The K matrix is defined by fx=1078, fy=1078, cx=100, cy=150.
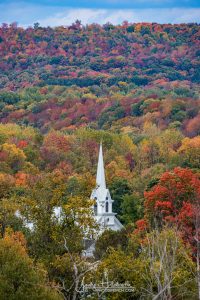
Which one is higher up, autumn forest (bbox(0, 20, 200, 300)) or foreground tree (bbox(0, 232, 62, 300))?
autumn forest (bbox(0, 20, 200, 300))

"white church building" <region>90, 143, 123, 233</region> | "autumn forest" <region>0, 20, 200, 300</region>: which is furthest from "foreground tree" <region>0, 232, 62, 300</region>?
"white church building" <region>90, 143, 123, 233</region>

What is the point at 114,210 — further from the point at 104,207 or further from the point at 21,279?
the point at 21,279

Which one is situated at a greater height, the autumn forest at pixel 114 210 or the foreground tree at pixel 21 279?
the autumn forest at pixel 114 210

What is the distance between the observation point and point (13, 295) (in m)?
42.9

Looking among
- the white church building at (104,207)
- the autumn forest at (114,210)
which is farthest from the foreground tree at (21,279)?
the white church building at (104,207)

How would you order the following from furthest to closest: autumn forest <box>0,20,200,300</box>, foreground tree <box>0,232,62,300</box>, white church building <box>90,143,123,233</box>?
white church building <box>90,143,123,233</box>, autumn forest <box>0,20,200,300</box>, foreground tree <box>0,232,62,300</box>

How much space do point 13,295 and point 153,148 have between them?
84.3 m

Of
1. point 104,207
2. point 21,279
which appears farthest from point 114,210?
point 21,279

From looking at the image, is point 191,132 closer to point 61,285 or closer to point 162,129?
point 162,129

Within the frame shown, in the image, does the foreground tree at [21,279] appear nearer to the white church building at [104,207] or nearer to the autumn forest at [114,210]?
the autumn forest at [114,210]

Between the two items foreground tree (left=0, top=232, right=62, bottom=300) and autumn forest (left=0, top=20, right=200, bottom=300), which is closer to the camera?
foreground tree (left=0, top=232, right=62, bottom=300)

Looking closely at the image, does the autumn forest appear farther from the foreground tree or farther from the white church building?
the white church building

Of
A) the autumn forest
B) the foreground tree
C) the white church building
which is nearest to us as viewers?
the foreground tree

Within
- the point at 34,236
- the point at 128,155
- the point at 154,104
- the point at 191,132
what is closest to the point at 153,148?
the point at 128,155
